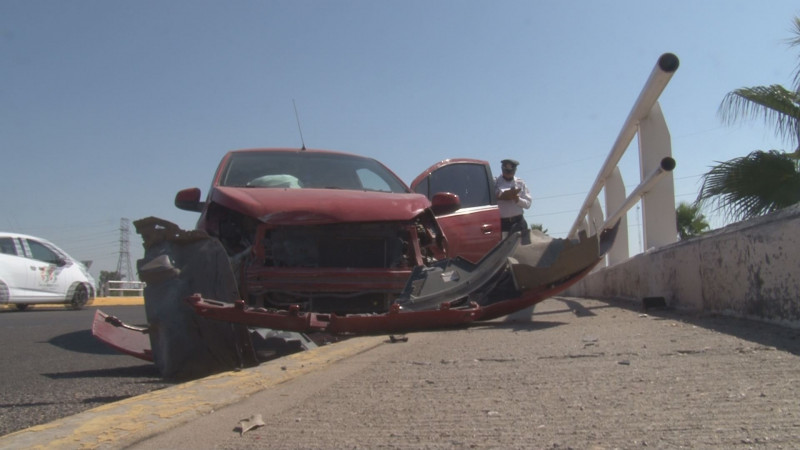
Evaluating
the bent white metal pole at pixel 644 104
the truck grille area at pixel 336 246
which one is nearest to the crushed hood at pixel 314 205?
the truck grille area at pixel 336 246

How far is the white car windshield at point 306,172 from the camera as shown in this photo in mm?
5805

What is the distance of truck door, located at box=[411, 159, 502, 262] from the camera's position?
6.33 metres

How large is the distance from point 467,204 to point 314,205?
2.57 metres

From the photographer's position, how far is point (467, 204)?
23.0 feet

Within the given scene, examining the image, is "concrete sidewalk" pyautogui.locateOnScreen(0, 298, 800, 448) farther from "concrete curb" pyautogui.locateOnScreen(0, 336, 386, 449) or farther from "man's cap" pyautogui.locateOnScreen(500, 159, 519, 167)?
"man's cap" pyautogui.locateOnScreen(500, 159, 519, 167)

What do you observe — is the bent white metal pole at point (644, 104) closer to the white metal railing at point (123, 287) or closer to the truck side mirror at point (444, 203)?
the truck side mirror at point (444, 203)

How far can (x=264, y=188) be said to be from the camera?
536cm

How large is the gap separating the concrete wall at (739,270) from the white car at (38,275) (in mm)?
11194

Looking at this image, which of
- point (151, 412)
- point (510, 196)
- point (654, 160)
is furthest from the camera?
point (510, 196)

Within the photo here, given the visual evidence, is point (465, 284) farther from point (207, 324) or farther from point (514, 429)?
point (514, 429)

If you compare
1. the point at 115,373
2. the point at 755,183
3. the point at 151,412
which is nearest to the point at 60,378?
the point at 115,373

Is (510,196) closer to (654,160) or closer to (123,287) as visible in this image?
(654,160)

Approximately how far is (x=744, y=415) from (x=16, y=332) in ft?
23.2

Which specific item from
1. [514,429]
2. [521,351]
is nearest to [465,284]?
[521,351]
